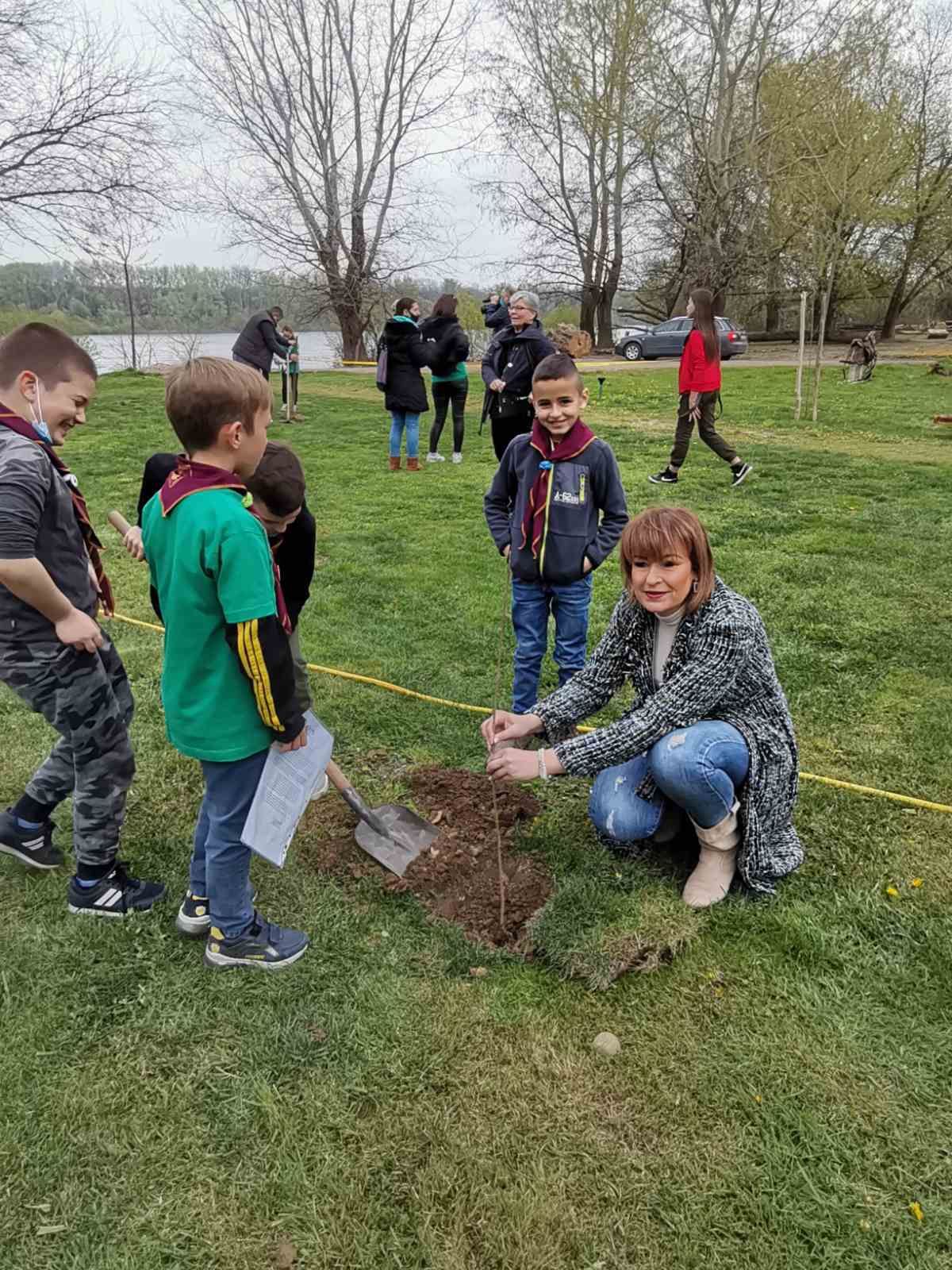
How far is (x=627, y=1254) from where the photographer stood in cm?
159

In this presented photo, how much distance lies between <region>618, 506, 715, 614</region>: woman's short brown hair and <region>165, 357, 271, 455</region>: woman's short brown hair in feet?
3.32

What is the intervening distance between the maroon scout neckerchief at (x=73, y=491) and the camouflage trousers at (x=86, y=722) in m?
0.19

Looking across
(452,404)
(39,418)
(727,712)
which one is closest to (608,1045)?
(727,712)

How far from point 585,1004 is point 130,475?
7892 millimetres

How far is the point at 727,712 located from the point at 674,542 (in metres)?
0.51

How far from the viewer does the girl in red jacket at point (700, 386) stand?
24.7 ft

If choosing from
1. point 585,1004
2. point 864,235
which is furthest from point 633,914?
point 864,235

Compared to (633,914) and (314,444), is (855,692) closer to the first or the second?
(633,914)

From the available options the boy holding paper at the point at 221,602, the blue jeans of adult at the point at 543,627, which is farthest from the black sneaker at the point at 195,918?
the blue jeans of adult at the point at 543,627

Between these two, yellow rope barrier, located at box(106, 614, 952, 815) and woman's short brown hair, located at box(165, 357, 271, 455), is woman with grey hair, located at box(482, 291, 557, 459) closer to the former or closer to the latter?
yellow rope barrier, located at box(106, 614, 952, 815)

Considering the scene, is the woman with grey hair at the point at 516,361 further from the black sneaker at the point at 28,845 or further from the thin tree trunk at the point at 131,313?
the thin tree trunk at the point at 131,313

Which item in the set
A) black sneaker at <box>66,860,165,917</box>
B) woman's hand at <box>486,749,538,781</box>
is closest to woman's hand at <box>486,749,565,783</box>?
woman's hand at <box>486,749,538,781</box>

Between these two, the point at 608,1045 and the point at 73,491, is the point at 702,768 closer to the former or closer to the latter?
the point at 608,1045

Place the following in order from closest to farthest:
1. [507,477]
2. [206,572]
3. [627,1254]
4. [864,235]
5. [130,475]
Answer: [627,1254] < [206,572] < [507,477] < [130,475] < [864,235]
